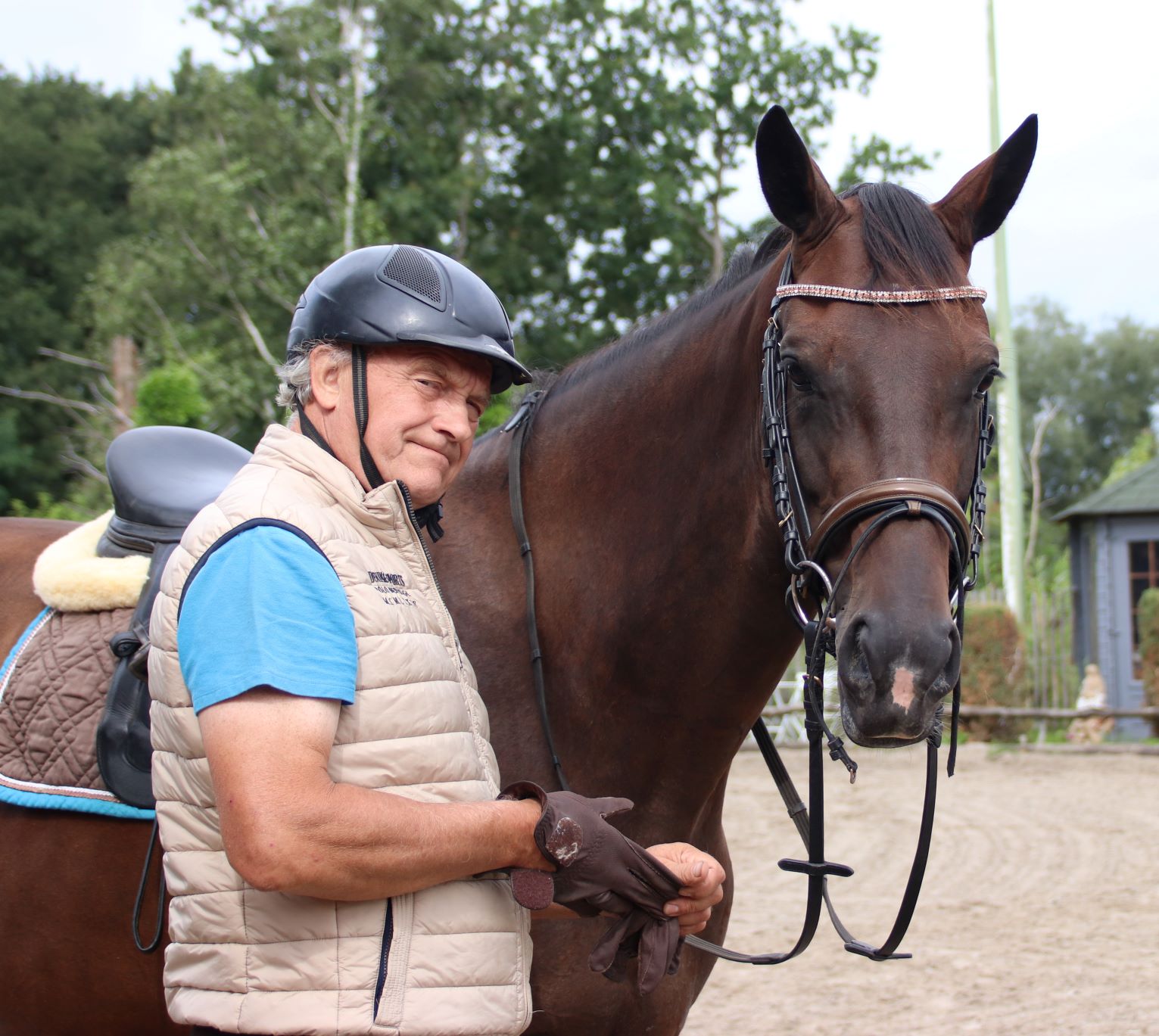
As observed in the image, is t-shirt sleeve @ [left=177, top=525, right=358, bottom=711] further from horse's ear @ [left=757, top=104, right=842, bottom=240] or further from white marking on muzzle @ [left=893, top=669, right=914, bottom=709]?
horse's ear @ [left=757, top=104, right=842, bottom=240]

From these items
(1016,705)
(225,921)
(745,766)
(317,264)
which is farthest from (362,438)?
(317,264)

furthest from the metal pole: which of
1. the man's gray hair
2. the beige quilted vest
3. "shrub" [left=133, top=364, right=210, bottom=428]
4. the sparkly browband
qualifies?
the beige quilted vest

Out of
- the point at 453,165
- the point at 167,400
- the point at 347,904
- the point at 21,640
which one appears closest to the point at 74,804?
the point at 21,640

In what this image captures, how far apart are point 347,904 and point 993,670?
44.4ft

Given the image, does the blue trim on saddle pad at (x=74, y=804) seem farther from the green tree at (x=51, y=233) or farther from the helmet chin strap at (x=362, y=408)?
the green tree at (x=51, y=233)

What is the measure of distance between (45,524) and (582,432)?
1.73 metres

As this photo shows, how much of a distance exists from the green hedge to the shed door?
12.7ft

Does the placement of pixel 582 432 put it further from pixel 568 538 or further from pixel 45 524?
pixel 45 524

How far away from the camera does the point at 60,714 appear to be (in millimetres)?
2363

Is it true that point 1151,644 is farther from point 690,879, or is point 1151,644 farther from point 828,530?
point 690,879

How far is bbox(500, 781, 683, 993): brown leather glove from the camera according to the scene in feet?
4.89

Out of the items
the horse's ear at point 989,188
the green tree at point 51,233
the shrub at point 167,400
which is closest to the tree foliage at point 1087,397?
the green tree at point 51,233

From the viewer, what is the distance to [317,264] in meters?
20.3

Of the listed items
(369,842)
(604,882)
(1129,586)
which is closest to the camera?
(369,842)
